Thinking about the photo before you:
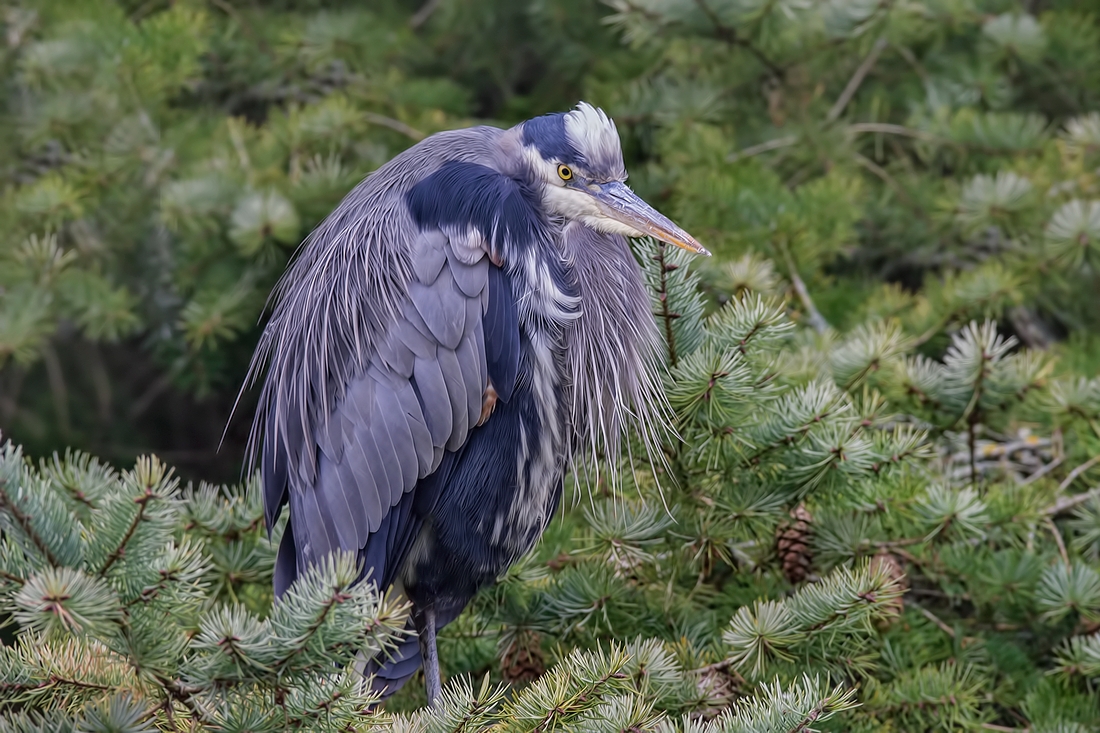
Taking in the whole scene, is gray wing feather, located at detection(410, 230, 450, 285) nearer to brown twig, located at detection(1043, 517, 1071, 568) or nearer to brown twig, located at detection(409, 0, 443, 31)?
brown twig, located at detection(1043, 517, 1071, 568)

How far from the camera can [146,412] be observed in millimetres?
5172

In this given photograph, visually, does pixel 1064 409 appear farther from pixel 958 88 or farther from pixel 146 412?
pixel 146 412

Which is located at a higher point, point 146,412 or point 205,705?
point 205,705

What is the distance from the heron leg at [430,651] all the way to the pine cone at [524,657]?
152 millimetres

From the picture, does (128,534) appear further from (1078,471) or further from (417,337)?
(1078,471)

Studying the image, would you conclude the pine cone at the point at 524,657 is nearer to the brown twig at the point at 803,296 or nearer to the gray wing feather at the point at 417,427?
the gray wing feather at the point at 417,427

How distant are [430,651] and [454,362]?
0.63 m

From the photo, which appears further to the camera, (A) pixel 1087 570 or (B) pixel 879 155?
(B) pixel 879 155

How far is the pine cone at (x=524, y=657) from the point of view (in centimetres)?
238

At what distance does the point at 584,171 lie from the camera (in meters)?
2.46

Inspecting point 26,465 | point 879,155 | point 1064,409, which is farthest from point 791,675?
point 879,155

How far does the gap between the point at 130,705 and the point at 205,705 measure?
0.10 meters

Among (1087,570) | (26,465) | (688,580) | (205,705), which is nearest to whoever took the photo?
(26,465)

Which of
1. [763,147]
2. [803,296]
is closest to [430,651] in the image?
[803,296]
